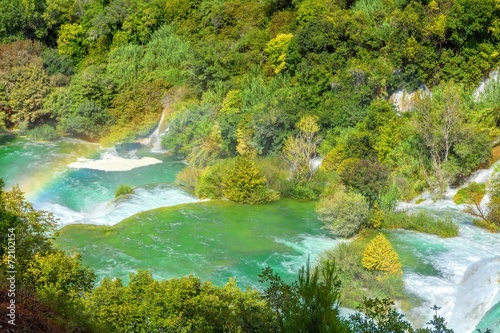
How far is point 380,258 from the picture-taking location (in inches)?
665

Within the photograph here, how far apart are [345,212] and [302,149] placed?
6.75 m

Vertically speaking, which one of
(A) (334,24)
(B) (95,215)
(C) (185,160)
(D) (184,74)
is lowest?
(B) (95,215)

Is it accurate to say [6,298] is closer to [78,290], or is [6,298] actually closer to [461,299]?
[78,290]

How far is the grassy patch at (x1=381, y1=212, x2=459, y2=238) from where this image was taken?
66.7 feet

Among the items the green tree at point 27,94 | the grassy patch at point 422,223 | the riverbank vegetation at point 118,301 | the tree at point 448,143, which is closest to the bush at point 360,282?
the riverbank vegetation at point 118,301

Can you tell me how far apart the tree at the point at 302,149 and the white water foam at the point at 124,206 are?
4.88 metres

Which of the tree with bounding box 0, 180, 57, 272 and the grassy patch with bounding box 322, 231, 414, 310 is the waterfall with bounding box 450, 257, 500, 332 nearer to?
the grassy patch with bounding box 322, 231, 414, 310

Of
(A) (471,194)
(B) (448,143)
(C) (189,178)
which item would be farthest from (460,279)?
(C) (189,178)

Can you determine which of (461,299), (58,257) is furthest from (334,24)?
(58,257)

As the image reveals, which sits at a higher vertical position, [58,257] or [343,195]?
[343,195]

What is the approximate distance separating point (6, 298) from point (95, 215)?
1450cm

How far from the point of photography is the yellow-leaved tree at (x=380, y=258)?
16.9m

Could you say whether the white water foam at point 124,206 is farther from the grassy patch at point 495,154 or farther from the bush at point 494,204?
the grassy patch at point 495,154

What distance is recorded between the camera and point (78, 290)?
527 inches
